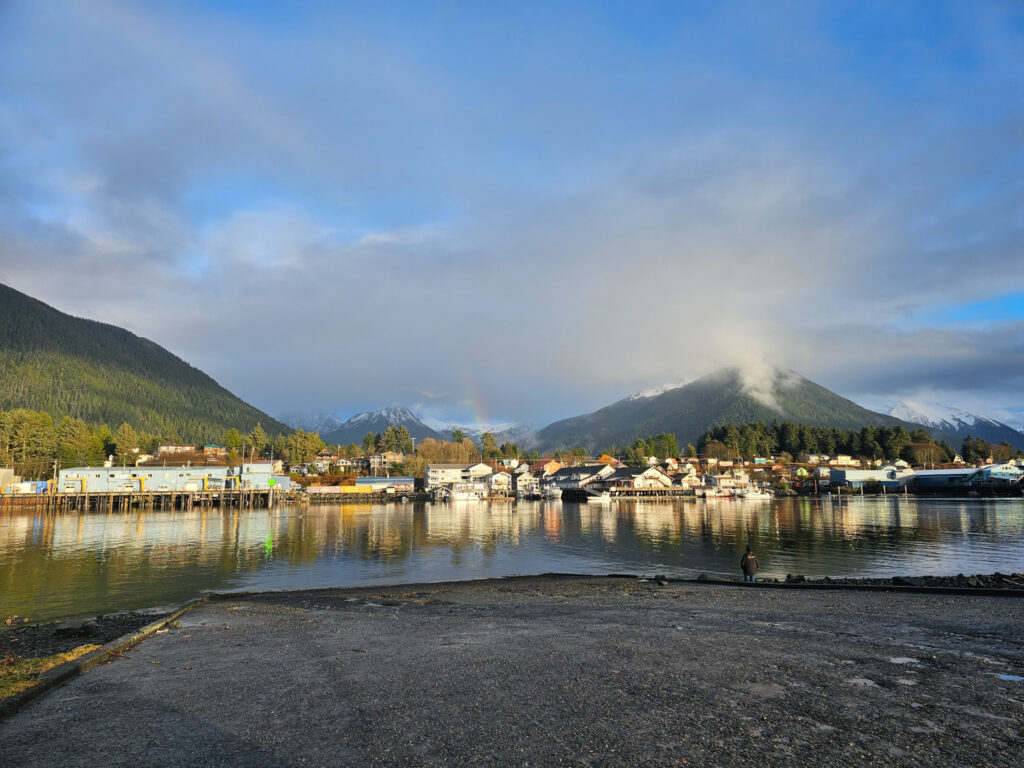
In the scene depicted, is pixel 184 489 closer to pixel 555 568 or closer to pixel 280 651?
pixel 555 568

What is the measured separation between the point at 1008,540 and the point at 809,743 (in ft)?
179

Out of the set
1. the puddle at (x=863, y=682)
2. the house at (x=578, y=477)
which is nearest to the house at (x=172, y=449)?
the house at (x=578, y=477)

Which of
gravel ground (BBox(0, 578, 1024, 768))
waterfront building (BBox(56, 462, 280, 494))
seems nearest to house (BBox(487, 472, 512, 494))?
waterfront building (BBox(56, 462, 280, 494))

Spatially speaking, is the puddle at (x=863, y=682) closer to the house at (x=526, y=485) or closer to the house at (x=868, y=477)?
the house at (x=526, y=485)

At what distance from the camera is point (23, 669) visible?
11477 mm

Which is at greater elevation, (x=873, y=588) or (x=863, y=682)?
(x=863, y=682)

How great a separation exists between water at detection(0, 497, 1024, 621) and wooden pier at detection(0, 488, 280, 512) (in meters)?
→ 29.1

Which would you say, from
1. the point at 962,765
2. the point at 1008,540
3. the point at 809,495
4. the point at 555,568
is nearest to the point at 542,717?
the point at 962,765

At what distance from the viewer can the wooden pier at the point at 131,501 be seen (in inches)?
3885

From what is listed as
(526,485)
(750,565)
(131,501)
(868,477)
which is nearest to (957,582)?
(750,565)

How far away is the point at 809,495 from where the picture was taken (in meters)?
148

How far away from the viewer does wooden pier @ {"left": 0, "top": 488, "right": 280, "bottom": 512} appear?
98688 millimetres

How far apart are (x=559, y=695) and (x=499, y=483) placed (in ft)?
466

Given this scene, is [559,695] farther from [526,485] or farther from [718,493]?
[526,485]
